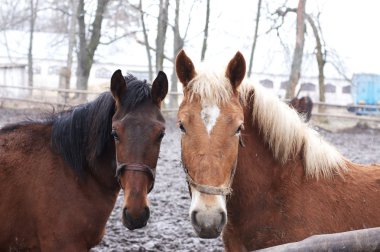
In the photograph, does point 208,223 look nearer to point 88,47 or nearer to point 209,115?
point 209,115

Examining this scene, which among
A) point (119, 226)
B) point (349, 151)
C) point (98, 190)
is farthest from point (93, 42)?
point (98, 190)

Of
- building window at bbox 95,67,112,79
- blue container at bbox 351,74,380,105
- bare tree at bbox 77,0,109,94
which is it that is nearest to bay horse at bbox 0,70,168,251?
bare tree at bbox 77,0,109,94

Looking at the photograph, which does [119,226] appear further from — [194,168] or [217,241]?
[194,168]

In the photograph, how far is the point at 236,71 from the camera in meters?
2.62

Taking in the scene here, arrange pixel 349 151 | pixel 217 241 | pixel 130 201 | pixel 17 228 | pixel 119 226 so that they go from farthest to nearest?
1. pixel 349 151
2. pixel 119 226
3. pixel 217 241
4. pixel 17 228
5. pixel 130 201

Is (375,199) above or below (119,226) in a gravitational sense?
above

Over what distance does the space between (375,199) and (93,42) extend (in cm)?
2166

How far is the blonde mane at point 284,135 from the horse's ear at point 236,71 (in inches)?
5.9

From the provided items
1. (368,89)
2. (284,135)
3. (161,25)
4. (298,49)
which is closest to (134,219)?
(284,135)

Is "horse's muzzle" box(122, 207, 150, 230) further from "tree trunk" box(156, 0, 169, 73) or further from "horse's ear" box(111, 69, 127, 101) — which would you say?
"tree trunk" box(156, 0, 169, 73)

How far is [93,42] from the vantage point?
22.7 metres

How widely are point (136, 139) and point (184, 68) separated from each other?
62 centimetres

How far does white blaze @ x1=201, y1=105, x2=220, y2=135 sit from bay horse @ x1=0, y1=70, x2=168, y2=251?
2.01ft

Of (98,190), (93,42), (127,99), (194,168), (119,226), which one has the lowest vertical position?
(119,226)
